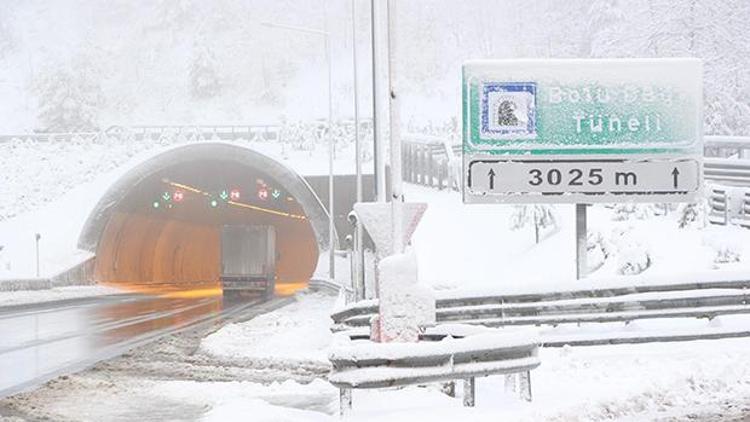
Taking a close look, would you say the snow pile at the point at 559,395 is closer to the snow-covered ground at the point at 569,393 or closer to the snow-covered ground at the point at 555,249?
the snow-covered ground at the point at 569,393

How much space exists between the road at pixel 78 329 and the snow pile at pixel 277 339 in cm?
155

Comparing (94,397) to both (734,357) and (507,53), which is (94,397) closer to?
(734,357)

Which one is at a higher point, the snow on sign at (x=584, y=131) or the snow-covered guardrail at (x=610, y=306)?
the snow on sign at (x=584, y=131)

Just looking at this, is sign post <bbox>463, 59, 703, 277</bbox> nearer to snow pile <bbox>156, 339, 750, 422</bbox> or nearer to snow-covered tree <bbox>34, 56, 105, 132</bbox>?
snow pile <bbox>156, 339, 750, 422</bbox>

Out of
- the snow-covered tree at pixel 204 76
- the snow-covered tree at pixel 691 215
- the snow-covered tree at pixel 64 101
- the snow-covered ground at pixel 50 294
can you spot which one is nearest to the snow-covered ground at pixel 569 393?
the snow-covered tree at pixel 691 215

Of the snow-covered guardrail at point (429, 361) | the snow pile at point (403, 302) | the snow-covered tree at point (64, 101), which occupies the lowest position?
the snow-covered guardrail at point (429, 361)

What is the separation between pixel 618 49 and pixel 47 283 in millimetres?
24567

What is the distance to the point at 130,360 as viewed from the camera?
22.0m

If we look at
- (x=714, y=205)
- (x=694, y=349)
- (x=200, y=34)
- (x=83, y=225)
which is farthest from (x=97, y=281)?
(x=200, y=34)

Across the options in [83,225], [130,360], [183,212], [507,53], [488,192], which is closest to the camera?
[130,360]

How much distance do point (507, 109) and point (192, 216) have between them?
Result: 165 feet

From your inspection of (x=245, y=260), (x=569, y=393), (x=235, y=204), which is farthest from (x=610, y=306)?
(x=235, y=204)

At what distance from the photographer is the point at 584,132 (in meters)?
24.3

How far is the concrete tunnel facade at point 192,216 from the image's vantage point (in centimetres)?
5759
